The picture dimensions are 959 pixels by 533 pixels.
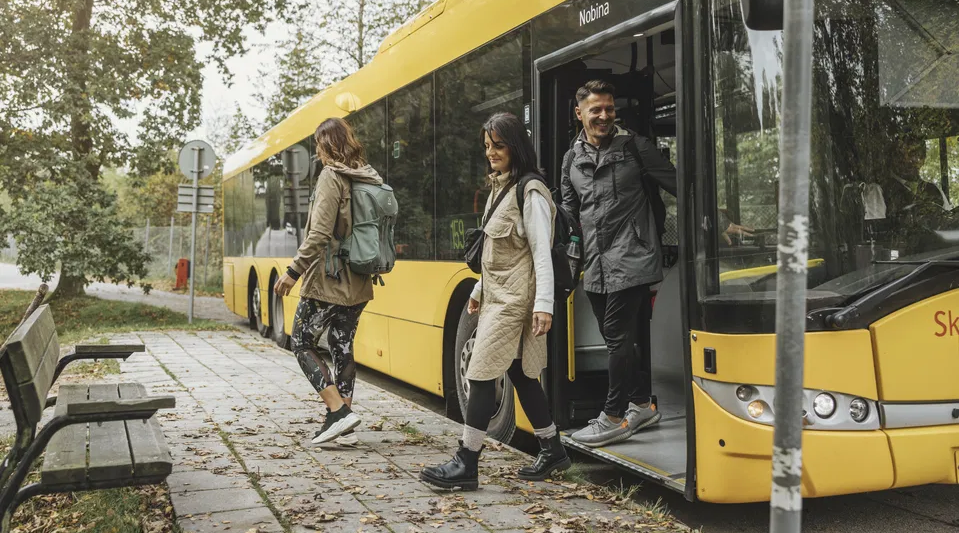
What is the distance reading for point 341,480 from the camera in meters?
5.00

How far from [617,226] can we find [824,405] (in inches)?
64.4

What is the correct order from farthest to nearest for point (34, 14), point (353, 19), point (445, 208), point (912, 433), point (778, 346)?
point (353, 19)
point (34, 14)
point (445, 208)
point (912, 433)
point (778, 346)

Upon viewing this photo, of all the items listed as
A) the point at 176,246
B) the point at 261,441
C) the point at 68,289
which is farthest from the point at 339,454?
the point at 176,246

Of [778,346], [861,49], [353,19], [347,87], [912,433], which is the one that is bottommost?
[912,433]

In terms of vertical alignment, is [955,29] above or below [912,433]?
above

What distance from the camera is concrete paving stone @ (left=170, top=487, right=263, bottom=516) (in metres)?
4.38

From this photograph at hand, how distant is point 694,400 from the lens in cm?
423

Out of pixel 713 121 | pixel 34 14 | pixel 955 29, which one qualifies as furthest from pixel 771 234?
pixel 34 14

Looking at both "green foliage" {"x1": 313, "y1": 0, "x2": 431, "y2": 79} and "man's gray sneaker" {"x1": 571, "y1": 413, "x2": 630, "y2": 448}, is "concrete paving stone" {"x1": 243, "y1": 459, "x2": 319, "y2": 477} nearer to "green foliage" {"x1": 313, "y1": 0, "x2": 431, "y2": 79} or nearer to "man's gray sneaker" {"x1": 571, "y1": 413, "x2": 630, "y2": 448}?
"man's gray sneaker" {"x1": 571, "y1": 413, "x2": 630, "y2": 448}

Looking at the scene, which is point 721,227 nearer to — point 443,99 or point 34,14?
point 443,99

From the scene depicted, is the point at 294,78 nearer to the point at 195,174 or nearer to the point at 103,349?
the point at 195,174

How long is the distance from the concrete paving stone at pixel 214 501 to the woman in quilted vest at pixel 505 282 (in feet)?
2.87

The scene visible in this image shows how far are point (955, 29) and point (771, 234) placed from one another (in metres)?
1.21

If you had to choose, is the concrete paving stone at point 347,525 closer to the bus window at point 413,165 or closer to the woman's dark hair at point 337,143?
the woman's dark hair at point 337,143
